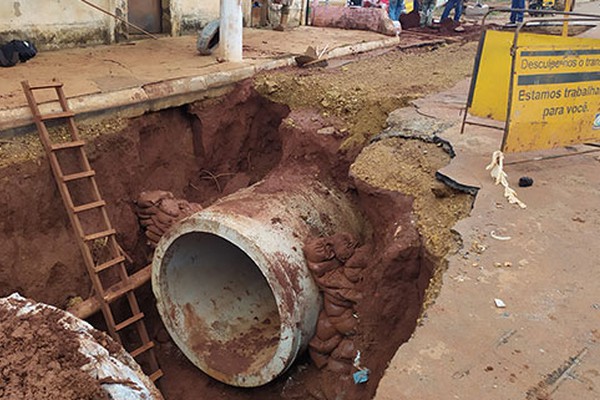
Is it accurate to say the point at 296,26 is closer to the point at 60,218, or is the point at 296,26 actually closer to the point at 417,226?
the point at 60,218

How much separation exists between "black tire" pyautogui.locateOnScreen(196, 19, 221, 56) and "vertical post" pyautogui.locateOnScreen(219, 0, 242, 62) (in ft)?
1.00

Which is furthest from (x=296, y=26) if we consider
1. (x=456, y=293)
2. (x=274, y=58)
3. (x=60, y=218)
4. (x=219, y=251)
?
(x=456, y=293)

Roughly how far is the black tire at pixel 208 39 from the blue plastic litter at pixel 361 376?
520cm

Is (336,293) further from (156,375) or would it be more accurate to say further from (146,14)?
(146,14)

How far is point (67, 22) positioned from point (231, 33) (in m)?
2.20

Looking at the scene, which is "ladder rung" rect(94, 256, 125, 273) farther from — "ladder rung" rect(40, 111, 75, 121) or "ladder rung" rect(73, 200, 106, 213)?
"ladder rung" rect(40, 111, 75, 121)

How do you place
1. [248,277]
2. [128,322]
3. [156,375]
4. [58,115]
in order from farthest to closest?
[248,277] → [156,375] → [128,322] → [58,115]

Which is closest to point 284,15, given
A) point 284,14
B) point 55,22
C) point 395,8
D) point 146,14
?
point 284,14

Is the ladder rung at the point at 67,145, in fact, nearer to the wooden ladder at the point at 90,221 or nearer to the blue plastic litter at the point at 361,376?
the wooden ladder at the point at 90,221

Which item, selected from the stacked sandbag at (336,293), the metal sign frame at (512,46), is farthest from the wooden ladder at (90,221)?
the metal sign frame at (512,46)

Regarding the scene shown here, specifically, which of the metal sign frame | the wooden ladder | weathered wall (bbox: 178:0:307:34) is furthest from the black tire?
the metal sign frame

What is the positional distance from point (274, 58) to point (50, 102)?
345 centimetres

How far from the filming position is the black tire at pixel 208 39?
7.66 m

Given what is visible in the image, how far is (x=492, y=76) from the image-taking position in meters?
4.80
